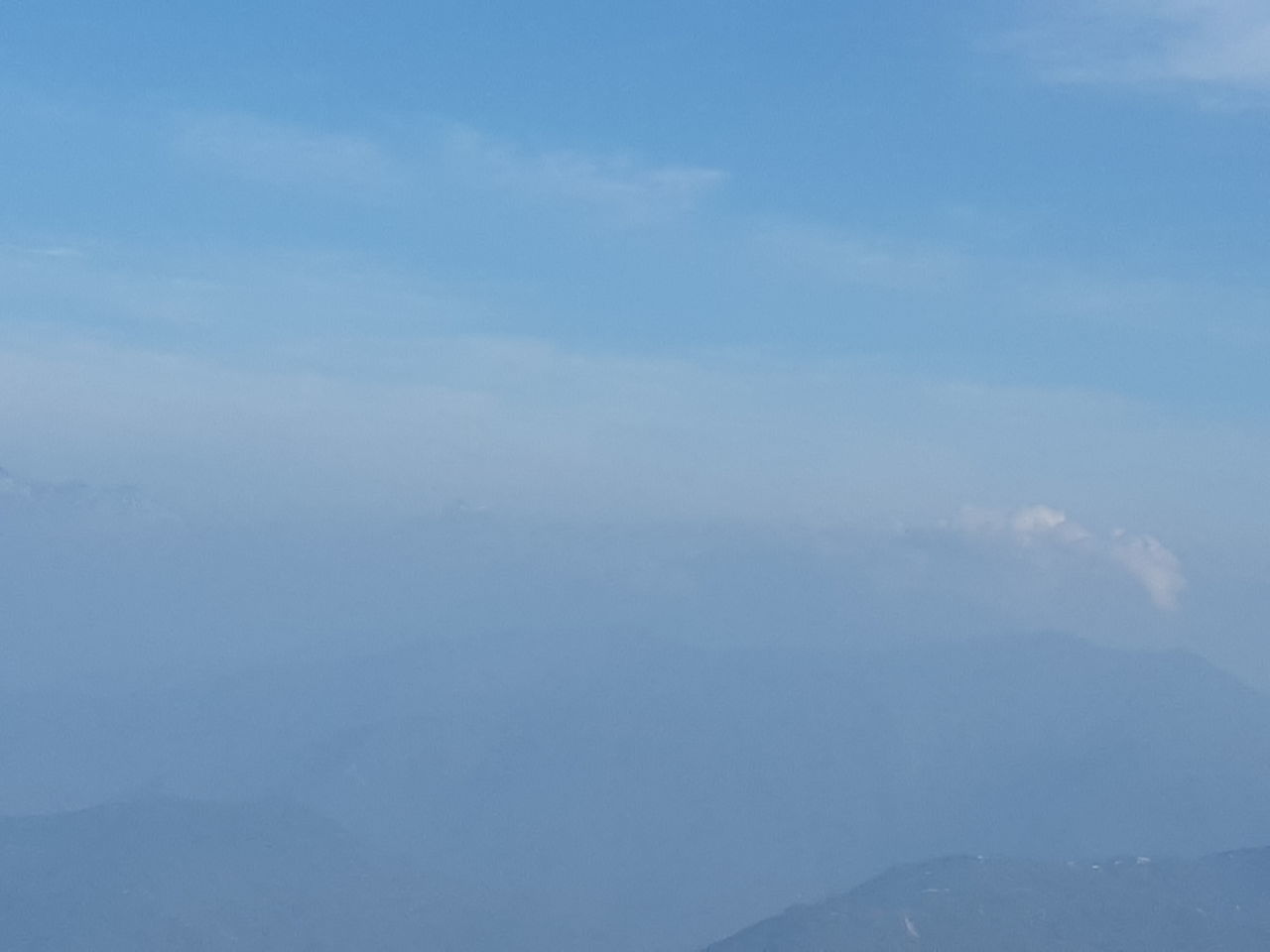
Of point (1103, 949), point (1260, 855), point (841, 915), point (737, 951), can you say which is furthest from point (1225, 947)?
point (737, 951)

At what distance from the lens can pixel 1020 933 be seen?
589ft

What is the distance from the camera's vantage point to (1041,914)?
18550 cm

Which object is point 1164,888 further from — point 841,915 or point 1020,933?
point 841,915

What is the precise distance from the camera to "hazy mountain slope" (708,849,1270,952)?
6801 inches

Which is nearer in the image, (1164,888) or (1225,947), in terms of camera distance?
(1225,947)

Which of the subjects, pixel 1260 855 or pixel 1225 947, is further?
pixel 1260 855

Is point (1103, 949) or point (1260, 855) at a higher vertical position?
point (1260, 855)

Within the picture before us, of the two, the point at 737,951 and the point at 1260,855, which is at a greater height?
the point at 1260,855

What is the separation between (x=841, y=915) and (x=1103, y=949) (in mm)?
32341

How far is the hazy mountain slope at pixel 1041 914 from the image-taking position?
173 metres

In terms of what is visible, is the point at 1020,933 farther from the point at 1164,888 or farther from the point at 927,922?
the point at 1164,888

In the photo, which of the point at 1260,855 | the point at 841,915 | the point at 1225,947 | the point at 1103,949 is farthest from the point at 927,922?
the point at 1260,855

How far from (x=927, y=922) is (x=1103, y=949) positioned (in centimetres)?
2165

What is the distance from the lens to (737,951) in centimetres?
17338
